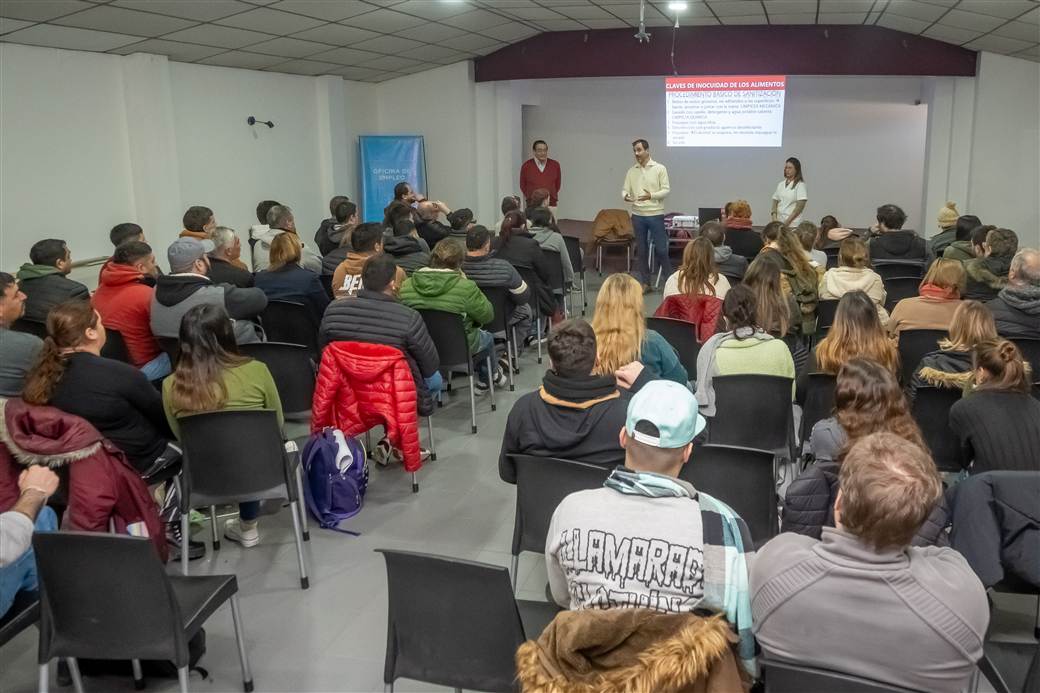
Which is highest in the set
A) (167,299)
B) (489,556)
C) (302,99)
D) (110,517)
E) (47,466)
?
(302,99)

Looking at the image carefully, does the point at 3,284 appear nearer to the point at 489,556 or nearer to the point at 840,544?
the point at 489,556

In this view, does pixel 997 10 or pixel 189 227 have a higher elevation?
pixel 997 10

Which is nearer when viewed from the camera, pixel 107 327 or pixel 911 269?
pixel 107 327

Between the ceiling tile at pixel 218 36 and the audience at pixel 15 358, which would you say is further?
the ceiling tile at pixel 218 36

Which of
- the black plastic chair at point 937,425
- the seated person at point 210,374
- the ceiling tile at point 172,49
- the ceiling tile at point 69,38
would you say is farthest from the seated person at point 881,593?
the ceiling tile at point 172,49

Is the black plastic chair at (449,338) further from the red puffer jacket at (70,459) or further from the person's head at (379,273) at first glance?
the red puffer jacket at (70,459)

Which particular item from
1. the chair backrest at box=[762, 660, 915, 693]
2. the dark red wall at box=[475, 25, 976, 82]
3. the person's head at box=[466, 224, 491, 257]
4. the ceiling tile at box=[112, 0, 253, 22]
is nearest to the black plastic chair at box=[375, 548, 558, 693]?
the chair backrest at box=[762, 660, 915, 693]

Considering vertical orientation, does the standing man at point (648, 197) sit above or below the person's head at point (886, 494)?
above

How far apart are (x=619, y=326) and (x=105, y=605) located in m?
2.28

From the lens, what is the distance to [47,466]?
2928 millimetres

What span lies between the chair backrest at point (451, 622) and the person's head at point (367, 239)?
11.7 feet

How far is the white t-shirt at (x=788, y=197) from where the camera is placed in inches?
368

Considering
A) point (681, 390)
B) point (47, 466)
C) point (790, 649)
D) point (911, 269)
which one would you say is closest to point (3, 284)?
point (47, 466)

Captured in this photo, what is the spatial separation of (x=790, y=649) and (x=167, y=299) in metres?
3.78
